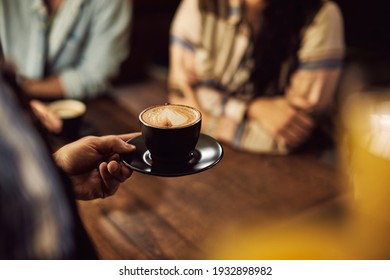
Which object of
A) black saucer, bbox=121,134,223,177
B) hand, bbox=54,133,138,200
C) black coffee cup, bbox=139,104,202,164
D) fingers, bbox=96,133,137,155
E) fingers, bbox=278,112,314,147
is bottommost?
fingers, bbox=278,112,314,147

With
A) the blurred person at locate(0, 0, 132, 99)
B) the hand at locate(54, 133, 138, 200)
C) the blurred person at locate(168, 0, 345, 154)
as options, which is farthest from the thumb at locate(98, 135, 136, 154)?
the blurred person at locate(0, 0, 132, 99)

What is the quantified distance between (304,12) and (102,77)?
769 mm

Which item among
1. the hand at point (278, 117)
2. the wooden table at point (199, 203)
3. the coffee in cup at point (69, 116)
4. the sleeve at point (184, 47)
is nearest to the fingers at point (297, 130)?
the hand at point (278, 117)

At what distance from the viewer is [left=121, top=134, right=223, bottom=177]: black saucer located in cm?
57

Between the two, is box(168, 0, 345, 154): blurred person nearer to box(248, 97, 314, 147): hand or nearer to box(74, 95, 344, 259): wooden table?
box(248, 97, 314, 147): hand

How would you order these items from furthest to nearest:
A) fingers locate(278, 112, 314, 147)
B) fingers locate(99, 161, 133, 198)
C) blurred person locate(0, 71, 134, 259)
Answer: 1. fingers locate(278, 112, 314, 147)
2. fingers locate(99, 161, 133, 198)
3. blurred person locate(0, 71, 134, 259)

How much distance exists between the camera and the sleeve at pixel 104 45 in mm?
1588

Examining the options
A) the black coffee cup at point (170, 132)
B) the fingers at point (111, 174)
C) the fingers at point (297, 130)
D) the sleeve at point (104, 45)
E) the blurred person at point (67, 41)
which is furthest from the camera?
the sleeve at point (104, 45)

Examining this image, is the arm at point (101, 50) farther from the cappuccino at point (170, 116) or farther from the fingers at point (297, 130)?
the cappuccino at point (170, 116)

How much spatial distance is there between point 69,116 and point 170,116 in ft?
1.49

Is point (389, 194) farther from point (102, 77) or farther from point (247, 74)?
point (102, 77)

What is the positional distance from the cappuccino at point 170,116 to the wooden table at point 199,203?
344mm

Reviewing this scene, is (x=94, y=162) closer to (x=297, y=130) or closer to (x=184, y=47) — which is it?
(x=297, y=130)
